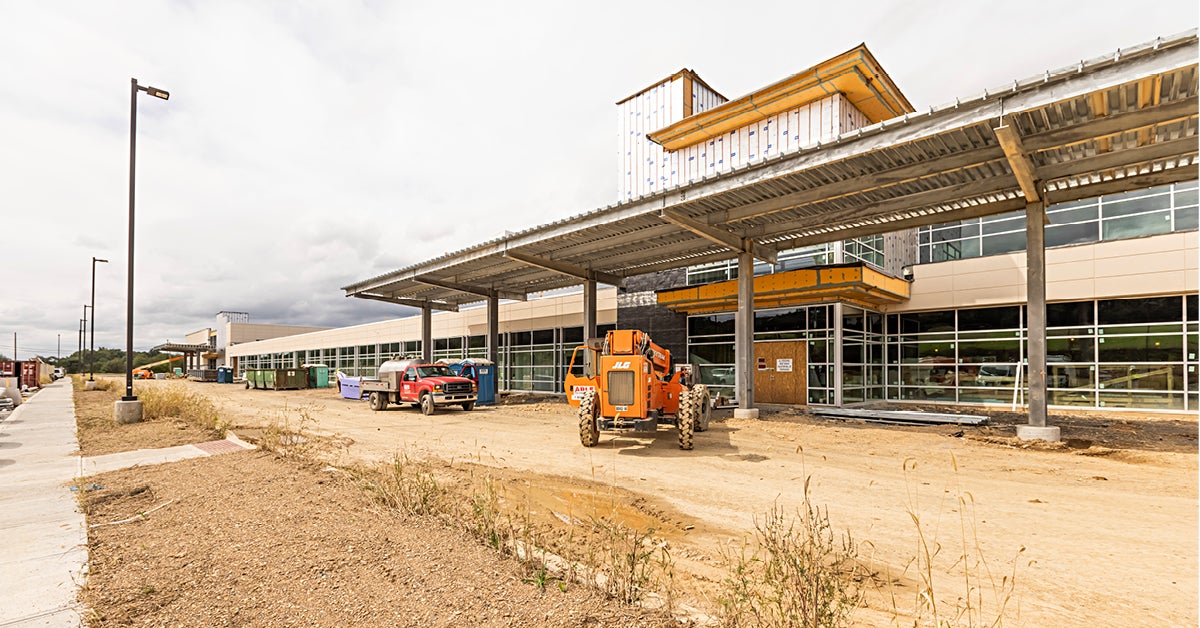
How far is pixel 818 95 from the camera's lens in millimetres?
23297

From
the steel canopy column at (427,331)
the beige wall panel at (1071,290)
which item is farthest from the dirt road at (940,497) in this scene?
the steel canopy column at (427,331)

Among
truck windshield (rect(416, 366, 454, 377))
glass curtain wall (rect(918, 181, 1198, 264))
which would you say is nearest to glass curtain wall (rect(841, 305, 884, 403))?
glass curtain wall (rect(918, 181, 1198, 264))

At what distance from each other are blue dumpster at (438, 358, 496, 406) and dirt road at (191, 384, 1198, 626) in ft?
30.6

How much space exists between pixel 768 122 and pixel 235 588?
2639cm

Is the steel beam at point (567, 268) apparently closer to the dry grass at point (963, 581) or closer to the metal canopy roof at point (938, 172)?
the metal canopy roof at point (938, 172)

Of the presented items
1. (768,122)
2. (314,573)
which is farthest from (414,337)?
(314,573)

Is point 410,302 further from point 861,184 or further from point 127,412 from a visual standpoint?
point 861,184

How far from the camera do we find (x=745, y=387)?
1794cm

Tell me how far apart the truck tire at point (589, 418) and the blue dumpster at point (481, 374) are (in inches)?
523

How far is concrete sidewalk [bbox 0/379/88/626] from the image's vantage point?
381cm

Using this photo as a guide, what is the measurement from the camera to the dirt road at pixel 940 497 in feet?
15.0

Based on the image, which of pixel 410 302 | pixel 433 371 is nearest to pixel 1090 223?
pixel 433 371

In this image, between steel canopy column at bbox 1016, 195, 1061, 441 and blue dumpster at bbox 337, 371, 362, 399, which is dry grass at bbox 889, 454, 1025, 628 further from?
blue dumpster at bbox 337, 371, 362, 399

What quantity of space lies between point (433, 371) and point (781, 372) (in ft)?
47.4
